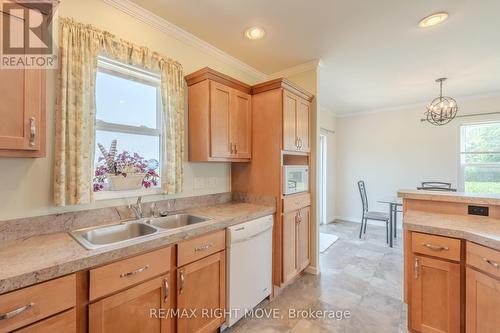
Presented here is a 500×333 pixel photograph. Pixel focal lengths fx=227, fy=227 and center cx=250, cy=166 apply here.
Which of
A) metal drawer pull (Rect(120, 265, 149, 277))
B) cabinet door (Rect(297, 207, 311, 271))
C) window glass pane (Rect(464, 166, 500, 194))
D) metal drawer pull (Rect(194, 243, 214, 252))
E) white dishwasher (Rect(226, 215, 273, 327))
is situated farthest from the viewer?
window glass pane (Rect(464, 166, 500, 194))

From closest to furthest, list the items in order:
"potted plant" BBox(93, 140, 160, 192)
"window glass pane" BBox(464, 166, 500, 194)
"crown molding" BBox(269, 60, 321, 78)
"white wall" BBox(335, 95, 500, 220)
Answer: "potted plant" BBox(93, 140, 160, 192) < "crown molding" BBox(269, 60, 321, 78) < "window glass pane" BBox(464, 166, 500, 194) < "white wall" BBox(335, 95, 500, 220)

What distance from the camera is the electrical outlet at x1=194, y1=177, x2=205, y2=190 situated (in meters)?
2.40

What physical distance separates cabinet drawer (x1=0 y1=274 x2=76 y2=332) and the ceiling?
6.67ft

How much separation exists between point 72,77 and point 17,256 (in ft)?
3.65

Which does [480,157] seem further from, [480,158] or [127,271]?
[127,271]

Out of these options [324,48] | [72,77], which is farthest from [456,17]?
[72,77]

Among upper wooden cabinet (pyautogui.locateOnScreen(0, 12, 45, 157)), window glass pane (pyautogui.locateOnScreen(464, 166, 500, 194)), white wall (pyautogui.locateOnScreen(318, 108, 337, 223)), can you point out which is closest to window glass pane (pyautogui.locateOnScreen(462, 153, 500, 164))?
window glass pane (pyautogui.locateOnScreen(464, 166, 500, 194))

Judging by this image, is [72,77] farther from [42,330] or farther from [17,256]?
[42,330]

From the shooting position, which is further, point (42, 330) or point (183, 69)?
point (183, 69)

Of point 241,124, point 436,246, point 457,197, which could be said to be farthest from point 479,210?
point 241,124

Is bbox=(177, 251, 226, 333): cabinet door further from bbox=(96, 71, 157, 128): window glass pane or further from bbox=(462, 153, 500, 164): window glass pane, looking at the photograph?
bbox=(462, 153, 500, 164): window glass pane

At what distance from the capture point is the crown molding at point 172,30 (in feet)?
6.00

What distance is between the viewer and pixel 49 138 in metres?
1.48

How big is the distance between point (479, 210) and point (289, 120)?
5.88 ft
